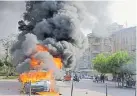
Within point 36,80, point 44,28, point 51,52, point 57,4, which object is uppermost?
point 57,4

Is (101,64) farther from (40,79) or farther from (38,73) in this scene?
(38,73)

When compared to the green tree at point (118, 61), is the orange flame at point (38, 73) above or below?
below

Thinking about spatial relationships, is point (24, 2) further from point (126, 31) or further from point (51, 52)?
point (126, 31)

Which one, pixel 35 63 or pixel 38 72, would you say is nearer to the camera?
pixel 35 63

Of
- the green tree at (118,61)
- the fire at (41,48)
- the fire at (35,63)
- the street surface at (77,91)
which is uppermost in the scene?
the green tree at (118,61)

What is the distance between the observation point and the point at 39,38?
10547 mm

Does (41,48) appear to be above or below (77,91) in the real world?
above

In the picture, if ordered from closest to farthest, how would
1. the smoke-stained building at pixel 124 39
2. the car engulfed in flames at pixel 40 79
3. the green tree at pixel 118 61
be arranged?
the car engulfed in flames at pixel 40 79
the green tree at pixel 118 61
the smoke-stained building at pixel 124 39

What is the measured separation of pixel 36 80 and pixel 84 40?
233 centimetres

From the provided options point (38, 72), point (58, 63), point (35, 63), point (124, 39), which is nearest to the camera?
point (35, 63)

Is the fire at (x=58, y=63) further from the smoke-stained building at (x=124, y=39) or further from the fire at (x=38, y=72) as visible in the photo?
the smoke-stained building at (x=124, y=39)

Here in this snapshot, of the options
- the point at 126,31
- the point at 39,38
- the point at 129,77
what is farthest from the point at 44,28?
the point at 126,31

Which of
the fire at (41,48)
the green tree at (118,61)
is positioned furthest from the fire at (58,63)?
the green tree at (118,61)

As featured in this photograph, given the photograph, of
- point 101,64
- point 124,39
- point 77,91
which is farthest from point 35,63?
point 124,39
